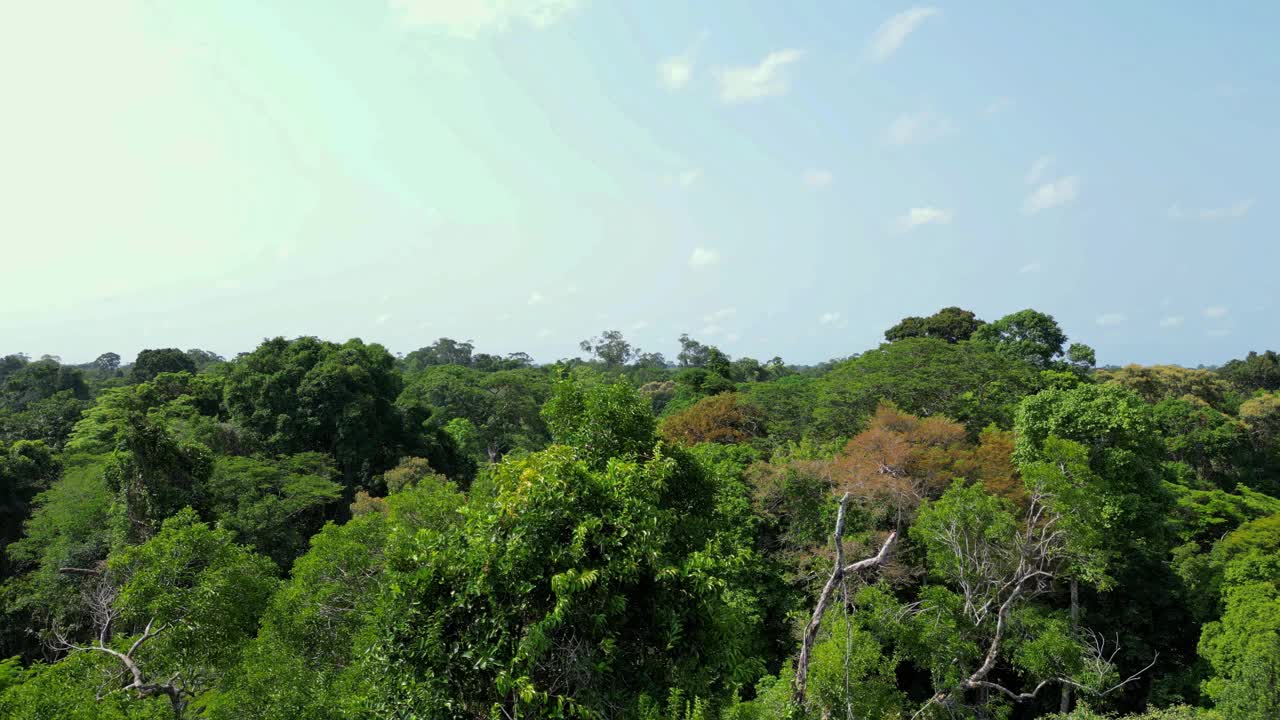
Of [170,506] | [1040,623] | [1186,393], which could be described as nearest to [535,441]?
[170,506]

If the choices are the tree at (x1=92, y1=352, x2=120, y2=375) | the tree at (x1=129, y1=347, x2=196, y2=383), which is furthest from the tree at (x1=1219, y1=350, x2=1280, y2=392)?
the tree at (x1=92, y1=352, x2=120, y2=375)

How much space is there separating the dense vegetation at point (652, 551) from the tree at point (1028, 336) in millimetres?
164

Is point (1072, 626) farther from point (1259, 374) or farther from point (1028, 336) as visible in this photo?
point (1259, 374)

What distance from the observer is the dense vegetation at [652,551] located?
4.86 meters

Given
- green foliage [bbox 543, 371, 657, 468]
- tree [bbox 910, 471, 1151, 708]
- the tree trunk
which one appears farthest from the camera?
the tree trunk

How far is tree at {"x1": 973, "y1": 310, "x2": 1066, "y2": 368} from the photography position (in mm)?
28219

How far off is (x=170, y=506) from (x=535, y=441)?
787 inches

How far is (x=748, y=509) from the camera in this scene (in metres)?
15.0

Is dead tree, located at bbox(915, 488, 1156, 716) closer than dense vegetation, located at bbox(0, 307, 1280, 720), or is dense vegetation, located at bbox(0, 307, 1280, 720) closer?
dense vegetation, located at bbox(0, 307, 1280, 720)

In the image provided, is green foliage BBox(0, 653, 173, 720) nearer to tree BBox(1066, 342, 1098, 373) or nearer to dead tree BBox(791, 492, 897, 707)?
dead tree BBox(791, 492, 897, 707)

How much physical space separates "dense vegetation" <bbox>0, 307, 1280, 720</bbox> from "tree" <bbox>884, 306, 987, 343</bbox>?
6.26 m

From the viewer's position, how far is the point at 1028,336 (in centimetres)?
2980

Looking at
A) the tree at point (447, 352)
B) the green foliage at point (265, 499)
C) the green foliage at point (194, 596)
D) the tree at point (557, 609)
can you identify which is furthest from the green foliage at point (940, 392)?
the tree at point (447, 352)

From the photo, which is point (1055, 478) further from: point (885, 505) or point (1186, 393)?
point (1186, 393)
